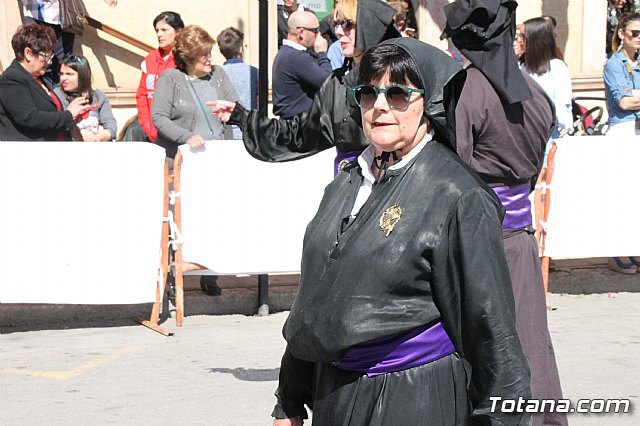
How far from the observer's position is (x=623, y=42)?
1006cm

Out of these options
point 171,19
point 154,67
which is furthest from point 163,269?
point 171,19

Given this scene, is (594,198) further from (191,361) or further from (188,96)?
(191,361)

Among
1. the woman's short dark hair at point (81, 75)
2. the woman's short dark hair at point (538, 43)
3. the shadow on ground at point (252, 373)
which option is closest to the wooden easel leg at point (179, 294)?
the shadow on ground at point (252, 373)

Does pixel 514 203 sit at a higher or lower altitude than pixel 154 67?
lower

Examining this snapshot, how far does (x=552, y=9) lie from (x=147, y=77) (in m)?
6.93

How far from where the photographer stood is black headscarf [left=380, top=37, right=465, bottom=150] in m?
3.04

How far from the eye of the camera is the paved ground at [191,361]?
A: 599 centimetres

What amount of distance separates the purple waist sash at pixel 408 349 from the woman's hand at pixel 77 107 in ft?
20.0

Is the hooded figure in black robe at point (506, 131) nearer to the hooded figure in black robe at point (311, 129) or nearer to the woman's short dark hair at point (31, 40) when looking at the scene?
the hooded figure in black robe at point (311, 129)

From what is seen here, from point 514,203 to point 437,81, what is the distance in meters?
2.04

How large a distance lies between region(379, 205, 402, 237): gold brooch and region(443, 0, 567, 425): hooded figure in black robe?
6.22 feet

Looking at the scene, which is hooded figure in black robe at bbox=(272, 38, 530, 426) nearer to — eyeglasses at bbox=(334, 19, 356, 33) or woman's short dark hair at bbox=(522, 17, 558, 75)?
eyeglasses at bbox=(334, 19, 356, 33)

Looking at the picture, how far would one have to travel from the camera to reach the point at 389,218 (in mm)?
2955

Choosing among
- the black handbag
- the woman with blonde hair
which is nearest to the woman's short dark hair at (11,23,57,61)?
the woman with blonde hair
